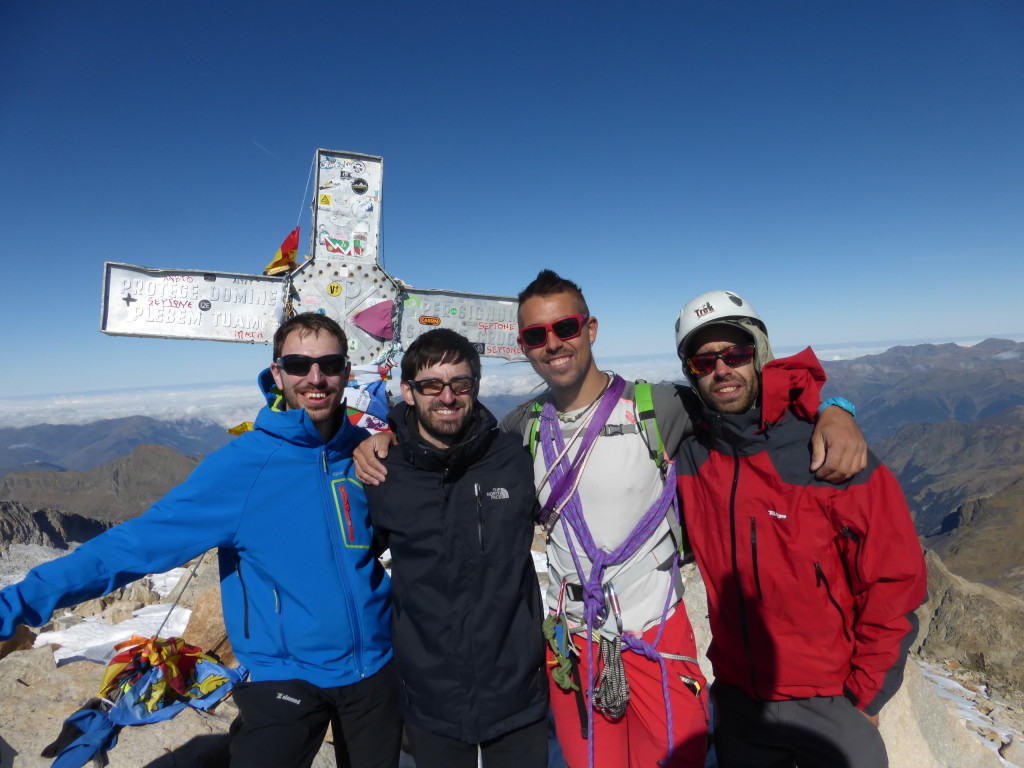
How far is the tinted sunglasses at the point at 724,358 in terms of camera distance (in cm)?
374

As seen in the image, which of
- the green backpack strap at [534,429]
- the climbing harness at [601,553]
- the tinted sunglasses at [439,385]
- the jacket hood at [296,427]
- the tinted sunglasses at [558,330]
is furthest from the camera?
the green backpack strap at [534,429]

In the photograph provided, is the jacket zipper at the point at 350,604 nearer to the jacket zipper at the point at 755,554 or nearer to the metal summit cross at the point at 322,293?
the jacket zipper at the point at 755,554

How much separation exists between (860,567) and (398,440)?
10.4 feet

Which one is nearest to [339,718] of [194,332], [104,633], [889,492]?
[889,492]

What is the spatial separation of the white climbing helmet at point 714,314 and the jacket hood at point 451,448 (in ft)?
5.41

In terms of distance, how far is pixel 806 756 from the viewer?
3471 millimetres

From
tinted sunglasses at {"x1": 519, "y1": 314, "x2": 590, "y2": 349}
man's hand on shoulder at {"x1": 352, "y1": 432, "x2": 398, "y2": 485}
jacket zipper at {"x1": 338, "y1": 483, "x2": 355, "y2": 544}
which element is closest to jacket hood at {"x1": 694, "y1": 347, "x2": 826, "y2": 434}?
tinted sunglasses at {"x1": 519, "y1": 314, "x2": 590, "y2": 349}

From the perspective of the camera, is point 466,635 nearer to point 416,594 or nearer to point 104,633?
point 416,594

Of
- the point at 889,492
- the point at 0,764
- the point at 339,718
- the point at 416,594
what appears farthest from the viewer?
the point at 339,718

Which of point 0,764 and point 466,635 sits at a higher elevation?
point 466,635

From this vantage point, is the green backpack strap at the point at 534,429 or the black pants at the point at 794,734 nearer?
the black pants at the point at 794,734

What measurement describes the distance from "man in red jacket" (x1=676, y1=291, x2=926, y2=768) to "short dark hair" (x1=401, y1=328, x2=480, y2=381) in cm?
174

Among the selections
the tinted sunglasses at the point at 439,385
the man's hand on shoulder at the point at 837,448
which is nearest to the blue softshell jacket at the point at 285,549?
the tinted sunglasses at the point at 439,385

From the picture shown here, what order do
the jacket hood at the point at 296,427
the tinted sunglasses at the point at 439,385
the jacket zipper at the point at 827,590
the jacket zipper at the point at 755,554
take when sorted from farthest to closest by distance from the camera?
the tinted sunglasses at the point at 439,385 < the jacket hood at the point at 296,427 < the jacket zipper at the point at 755,554 < the jacket zipper at the point at 827,590
